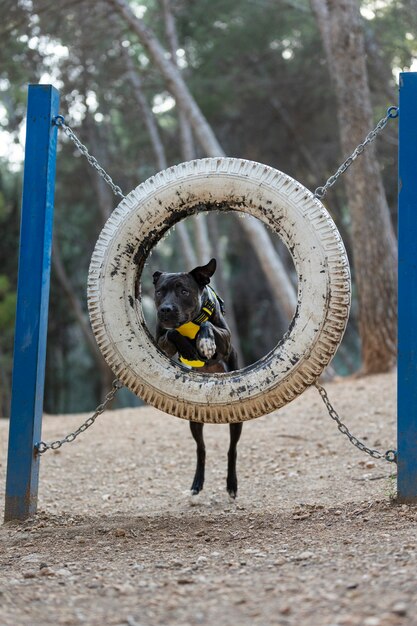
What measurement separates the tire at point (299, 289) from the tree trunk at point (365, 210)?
6.51m

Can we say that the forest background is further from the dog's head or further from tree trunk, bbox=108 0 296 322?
the dog's head

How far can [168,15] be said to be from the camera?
667 inches

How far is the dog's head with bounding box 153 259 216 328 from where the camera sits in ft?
16.9

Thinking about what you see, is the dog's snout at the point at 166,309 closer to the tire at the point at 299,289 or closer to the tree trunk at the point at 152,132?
the tire at the point at 299,289

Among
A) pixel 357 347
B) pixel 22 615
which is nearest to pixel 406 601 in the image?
pixel 22 615

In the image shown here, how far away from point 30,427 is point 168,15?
13601mm

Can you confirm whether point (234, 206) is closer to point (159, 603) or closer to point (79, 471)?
point (159, 603)

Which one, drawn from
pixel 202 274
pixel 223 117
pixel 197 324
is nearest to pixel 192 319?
pixel 197 324

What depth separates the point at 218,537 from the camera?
4.63 m

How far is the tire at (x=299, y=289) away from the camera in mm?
4785

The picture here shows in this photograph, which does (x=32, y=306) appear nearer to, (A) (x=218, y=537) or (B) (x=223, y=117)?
(A) (x=218, y=537)

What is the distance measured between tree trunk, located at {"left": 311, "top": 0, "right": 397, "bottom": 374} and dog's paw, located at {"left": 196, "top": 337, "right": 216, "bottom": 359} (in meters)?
6.36

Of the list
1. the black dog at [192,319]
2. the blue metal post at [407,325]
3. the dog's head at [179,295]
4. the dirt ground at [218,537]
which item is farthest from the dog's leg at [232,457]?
the blue metal post at [407,325]

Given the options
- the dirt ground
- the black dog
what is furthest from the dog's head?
the dirt ground
